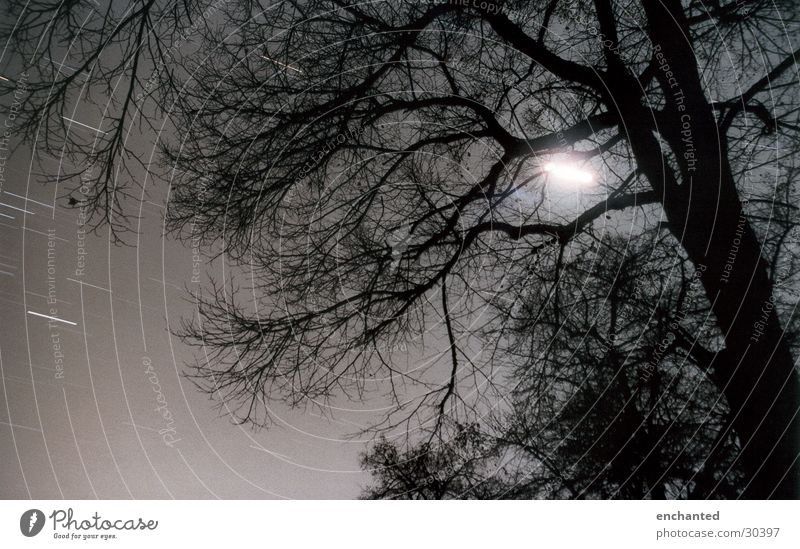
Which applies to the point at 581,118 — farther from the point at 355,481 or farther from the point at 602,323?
the point at 355,481

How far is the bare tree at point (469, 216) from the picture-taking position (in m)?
1.23
